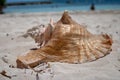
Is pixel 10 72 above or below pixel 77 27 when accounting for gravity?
below

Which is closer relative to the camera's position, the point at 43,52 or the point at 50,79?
the point at 50,79

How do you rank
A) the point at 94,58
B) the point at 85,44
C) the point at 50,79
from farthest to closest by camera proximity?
the point at 85,44
the point at 94,58
the point at 50,79

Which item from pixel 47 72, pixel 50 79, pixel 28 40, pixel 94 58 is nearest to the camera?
pixel 50 79

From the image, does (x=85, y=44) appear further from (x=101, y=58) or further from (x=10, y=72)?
(x=10, y=72)

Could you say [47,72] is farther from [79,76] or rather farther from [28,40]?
[28,40]

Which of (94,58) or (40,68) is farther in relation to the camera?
(94,58)

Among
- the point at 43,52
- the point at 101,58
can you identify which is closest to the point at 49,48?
the point at 43,52

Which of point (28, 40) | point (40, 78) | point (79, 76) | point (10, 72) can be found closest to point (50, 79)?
point (40, 78)
